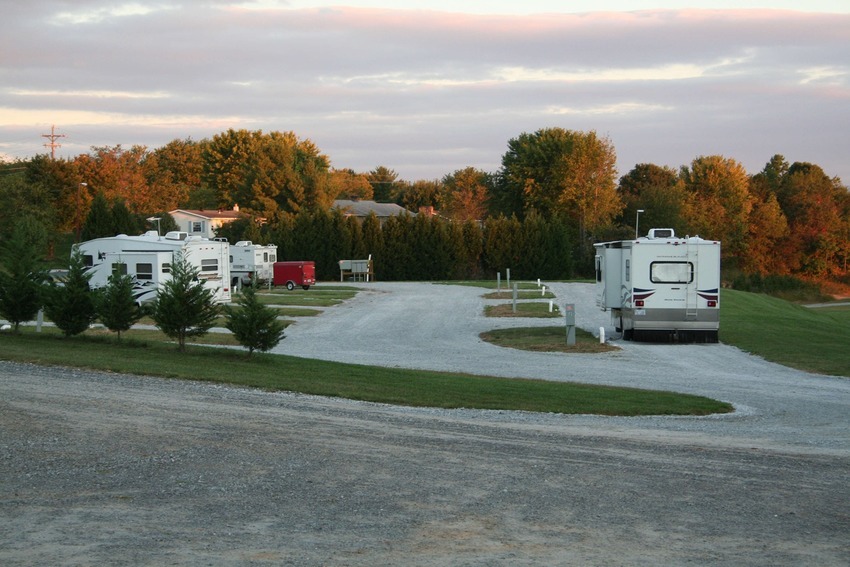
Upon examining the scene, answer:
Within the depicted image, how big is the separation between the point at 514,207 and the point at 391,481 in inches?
3231

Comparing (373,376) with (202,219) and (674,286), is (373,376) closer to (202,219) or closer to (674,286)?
(674,286)

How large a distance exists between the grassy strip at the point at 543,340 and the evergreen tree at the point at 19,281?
12239 mm

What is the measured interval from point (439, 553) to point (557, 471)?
3012 millimetres

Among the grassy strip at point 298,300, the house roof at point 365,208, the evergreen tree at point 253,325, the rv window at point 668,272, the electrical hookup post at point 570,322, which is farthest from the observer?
the house roof at point 365,208

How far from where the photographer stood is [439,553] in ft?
22.3

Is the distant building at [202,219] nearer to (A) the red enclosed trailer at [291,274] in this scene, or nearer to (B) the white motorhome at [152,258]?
(A) the red enclosed trailer at [291,274]

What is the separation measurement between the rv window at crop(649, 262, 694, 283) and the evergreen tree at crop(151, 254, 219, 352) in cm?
1202

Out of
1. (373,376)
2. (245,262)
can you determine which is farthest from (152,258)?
(245,262)

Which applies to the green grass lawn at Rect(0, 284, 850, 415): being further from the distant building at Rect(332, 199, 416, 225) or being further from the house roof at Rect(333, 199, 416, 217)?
the house roof at Rect(333, 199, 416, 217)

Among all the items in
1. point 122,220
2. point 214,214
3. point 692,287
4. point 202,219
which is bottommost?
point 692,287

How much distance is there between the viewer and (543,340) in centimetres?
2705

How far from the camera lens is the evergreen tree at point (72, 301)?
69.8 feet

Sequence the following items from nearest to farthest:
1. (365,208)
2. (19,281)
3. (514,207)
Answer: (19,281), (514,207), (365,208)

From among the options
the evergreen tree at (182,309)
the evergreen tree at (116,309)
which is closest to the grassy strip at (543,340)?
the evergreen tree at (182,309)
